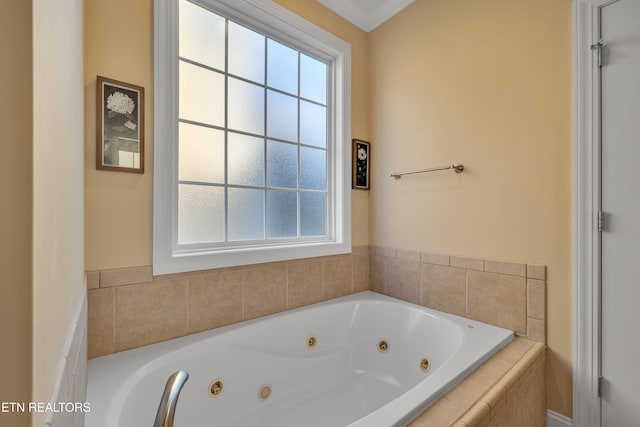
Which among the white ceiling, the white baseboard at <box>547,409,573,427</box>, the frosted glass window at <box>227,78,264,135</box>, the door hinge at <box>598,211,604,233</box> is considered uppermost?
the white ceiling

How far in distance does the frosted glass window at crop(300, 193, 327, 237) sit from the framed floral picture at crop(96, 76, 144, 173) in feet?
3.37

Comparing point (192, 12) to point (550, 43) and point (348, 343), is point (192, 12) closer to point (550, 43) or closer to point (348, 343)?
point (550, 43)

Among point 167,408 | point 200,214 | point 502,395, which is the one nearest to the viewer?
point 167,408

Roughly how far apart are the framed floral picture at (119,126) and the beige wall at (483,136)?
1569 mm

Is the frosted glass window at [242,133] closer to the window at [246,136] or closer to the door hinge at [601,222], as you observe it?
the window at [246,136]

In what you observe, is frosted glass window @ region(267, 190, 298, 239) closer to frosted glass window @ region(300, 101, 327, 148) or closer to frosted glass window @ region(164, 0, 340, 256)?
frosted glass window @ region(164, 0, 340, 256)

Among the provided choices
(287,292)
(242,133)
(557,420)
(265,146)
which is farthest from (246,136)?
(557,420)

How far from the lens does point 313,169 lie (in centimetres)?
207

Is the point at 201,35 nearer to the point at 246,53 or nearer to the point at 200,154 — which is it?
the point at 246,53

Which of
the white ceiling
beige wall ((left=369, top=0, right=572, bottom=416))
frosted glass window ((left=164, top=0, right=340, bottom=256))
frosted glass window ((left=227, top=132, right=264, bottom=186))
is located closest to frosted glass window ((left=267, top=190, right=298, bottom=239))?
frosted glass window ((left=164, top=0, right=340, bottom=256))

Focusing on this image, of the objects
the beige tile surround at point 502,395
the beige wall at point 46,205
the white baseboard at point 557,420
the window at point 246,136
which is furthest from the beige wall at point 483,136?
the beige wall at point 46,205

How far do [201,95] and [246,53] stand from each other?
0.43m

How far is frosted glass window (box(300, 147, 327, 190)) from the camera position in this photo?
2.01 meters

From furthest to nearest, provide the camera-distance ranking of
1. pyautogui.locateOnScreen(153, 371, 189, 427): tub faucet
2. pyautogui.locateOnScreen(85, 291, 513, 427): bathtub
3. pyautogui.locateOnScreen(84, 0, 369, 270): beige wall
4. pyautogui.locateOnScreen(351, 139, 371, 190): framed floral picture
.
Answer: pyautogui.locateOnScreen(351, 139, 371, 190): framed floral picture, pyautogui.locateOnScreen(84, 0, 369, 270): beige wall, pyautogui.locateOnScreen(85, 291, 513, 427): bathtub, pyautogui.locateOnScreen(153, 371, 189, 427): tub faucet
